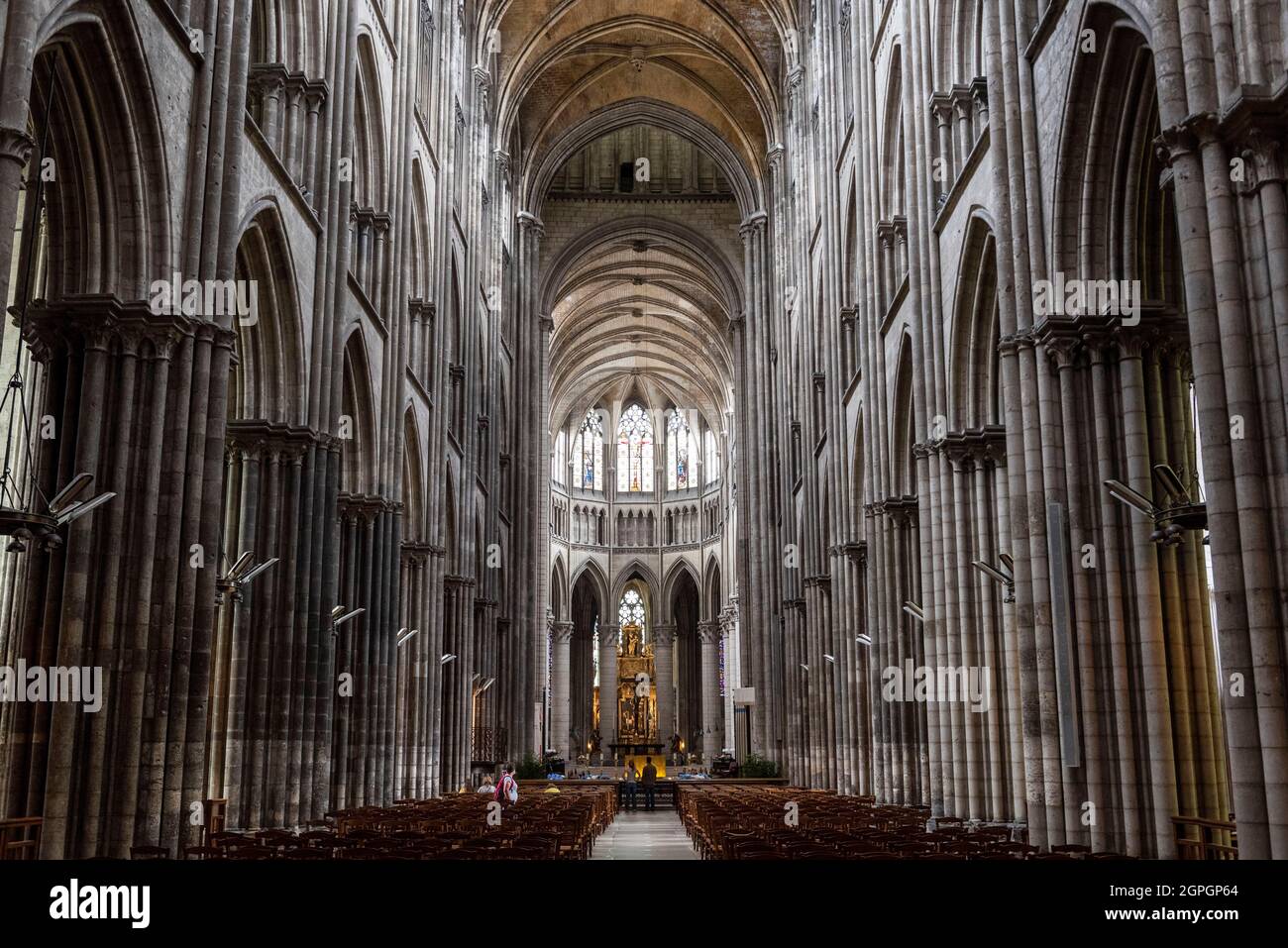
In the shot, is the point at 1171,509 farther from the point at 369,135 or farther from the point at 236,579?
the point at 369,135

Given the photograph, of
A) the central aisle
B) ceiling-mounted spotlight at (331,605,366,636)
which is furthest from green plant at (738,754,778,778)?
ceiling-mounted spotlight at (331,605,366,636)

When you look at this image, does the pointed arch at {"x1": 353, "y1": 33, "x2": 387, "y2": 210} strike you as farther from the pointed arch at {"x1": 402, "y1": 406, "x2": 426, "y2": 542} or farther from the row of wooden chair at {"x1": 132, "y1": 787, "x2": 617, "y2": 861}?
the row of wooden chair at {"x1": 132, "y1": 787, "x2": 617, "y2": 861}

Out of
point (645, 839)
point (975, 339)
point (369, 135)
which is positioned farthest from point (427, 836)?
point (369, 135)

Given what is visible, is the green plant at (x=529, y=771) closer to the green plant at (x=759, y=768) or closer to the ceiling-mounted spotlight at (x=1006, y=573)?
the green plant at (x=759, y=768)

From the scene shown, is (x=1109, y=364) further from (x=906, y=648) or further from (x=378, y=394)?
(x=378, y=394)

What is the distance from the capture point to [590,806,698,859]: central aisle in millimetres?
22562

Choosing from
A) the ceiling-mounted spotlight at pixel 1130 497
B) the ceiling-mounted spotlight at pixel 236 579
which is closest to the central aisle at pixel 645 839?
the ceiling-mounted spotlight at pixel 236 579

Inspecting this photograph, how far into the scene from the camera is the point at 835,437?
3312 cm

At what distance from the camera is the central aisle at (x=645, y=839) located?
74.0 ft

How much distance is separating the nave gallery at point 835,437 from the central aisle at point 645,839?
0.95 metres

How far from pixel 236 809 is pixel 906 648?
14.2 meters

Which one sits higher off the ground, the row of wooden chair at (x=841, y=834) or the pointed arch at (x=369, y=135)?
the pointed arch at (x=369, y=135)

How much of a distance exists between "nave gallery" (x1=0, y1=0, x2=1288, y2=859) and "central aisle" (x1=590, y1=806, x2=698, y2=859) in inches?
37.6
